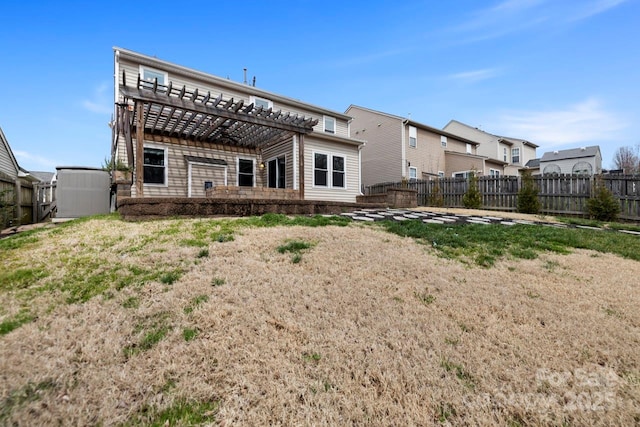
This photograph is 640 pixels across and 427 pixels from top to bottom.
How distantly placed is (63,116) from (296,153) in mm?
12863

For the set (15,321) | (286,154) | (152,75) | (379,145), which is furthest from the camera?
(379,145)

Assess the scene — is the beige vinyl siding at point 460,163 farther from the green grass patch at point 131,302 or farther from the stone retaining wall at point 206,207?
the green grass patch at point 131,302

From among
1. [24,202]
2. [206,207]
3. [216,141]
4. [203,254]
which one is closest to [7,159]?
[24,202]

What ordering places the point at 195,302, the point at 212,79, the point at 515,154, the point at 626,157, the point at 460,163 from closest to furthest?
the point at 195,302 → the point at 212,79 → the point at 460,163 → the point at 515,154 → the point at 626,157

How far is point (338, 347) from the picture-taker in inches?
76.1

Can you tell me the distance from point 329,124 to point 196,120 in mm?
7661

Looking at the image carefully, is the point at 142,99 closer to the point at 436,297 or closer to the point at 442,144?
the point at 436,297

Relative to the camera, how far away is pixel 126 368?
1.73 metres

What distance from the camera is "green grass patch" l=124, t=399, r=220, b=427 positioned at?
1.38m

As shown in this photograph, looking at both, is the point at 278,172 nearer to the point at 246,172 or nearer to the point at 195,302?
the point at 246,172

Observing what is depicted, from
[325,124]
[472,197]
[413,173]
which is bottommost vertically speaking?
[472,197]

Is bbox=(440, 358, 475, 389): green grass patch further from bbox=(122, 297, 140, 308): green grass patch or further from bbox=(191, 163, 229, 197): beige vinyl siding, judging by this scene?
bbox=(191, 163, 229, 197): beige vinyl siding

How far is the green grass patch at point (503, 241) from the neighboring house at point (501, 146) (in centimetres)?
2206

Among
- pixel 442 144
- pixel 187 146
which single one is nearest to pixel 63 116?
pixel 187 146
